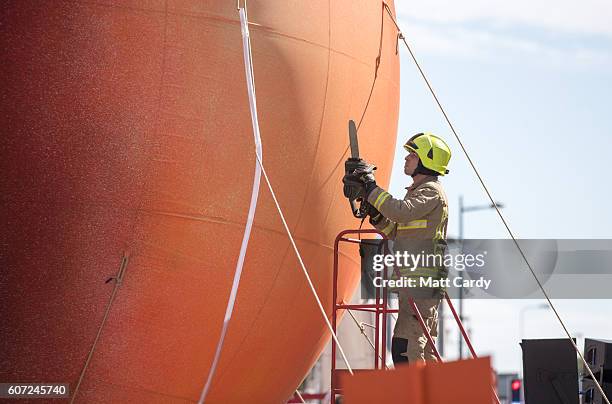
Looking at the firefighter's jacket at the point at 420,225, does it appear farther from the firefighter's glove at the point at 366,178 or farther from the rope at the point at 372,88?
the rope at the point at 372,88

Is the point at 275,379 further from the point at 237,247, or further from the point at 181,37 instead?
the point at 181,37

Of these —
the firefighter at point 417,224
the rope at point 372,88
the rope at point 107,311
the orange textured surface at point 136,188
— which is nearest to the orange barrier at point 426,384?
the firefighter at point 417,224

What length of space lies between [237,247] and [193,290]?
0.45 m

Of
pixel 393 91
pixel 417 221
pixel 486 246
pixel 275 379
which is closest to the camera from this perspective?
pixel 417 221

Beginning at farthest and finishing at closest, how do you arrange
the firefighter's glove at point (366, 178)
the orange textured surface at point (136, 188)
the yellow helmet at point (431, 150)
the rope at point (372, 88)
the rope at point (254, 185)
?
1. the rope at point (372, 88)
2. the yellow helmet at point (431, 150)
3. the firefighter's glove at point (366, 178)
4. the rope at point (254, 185)
5. the orange textured surface at point (136, 188)

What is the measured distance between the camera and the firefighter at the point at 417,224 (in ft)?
24.8

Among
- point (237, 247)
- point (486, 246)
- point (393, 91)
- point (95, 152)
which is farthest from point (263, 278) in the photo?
point (486, 246)

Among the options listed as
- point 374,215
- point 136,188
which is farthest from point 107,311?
point 374,215

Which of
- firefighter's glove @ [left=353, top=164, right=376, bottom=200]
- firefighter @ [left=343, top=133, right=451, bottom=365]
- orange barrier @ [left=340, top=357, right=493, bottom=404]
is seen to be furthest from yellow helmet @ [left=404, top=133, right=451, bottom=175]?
orange barrier @ [left=340, top=357, right=493, bottom=404]

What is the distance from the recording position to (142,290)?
7.40 meters

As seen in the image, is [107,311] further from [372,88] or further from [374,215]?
[372,88]

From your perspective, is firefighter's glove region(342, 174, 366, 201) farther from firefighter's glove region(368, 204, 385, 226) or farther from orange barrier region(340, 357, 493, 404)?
orange barrier region(340, 357, 493, 404)

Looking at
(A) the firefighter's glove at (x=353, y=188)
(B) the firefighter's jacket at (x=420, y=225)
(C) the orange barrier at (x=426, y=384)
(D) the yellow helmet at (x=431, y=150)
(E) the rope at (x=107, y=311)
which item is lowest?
(C) the orange barrier at (x=426, y=384)

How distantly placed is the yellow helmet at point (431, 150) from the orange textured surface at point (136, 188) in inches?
37.4
